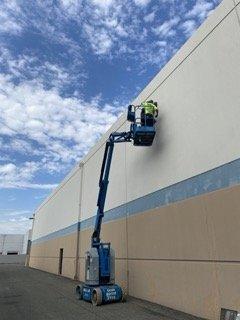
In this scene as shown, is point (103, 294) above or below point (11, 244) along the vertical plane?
below

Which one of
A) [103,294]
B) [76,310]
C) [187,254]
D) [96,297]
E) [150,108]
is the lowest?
[76,310]

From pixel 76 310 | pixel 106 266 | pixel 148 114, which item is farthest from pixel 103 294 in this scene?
pixel 148 114

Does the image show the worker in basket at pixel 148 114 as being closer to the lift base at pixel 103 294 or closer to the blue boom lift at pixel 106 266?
the blue boom lift at pixel 106 266

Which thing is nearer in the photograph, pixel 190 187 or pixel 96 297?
pixel 190 187

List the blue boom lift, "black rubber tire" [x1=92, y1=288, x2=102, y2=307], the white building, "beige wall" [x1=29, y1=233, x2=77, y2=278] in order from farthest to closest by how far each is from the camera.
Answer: the white building < "beige wall" [x1=29, y1=233, x2=77, y2=278] < the blue boom lift < "black rubber tire" [x1=92, y1=288, x2=102, y2=307]

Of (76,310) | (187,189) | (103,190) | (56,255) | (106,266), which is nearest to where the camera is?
(187,189)

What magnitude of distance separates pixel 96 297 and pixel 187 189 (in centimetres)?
560

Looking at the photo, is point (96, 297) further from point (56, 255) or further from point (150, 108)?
point (56, 255)

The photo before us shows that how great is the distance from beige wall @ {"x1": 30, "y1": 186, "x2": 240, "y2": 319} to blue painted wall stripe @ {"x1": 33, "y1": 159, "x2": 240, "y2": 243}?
0.21 m

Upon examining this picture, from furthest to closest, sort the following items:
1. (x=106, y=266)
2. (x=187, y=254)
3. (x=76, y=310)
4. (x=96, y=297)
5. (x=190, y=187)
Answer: (x=106, y=266)
(x=96, y=297)
(x=76, y=310)
(x=190, y=187)
(x=187, y=254)

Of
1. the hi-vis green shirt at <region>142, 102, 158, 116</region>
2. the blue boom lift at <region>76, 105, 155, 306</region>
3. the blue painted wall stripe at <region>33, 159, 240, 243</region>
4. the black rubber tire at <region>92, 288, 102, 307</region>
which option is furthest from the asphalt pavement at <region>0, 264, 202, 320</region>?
the hi-vis green shirt at <region>142, 102, 158, 116</region>

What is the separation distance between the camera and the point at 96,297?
13.0 m

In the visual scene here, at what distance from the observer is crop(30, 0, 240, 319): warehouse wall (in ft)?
31.1

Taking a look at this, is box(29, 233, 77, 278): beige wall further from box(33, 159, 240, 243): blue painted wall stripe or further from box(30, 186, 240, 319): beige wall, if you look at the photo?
box(30, 186, 240, 319): beige wall
